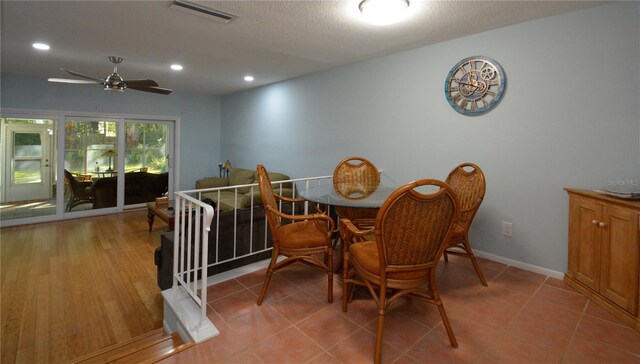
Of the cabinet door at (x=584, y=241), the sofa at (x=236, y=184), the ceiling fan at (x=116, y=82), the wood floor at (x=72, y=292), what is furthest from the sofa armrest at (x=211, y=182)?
the cabinet door at (x=584, y=241)

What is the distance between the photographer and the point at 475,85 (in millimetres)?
2945

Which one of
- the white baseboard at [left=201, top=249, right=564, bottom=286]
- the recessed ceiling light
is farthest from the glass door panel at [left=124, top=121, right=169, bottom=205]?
the white baseboard at [left=201, top=249, right=564, bottom=286]

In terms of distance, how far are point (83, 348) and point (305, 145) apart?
3.49 meters

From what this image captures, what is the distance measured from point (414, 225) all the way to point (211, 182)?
515cm

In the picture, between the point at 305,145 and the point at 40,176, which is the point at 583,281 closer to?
the point at 305,145

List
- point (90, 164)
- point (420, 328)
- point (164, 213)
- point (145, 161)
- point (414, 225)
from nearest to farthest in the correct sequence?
point (414, 225)
point (420, 328)
point (164, 213)
point (90, 164)
point (145, 161)

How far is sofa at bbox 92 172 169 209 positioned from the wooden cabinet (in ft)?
21.5

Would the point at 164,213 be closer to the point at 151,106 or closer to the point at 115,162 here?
the point at 115,162

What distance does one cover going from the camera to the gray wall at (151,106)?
488cm

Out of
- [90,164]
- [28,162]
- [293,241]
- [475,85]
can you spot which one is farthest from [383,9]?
[28,162]

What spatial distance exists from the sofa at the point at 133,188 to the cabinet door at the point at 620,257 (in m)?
6.72

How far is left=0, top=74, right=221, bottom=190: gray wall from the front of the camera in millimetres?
4875

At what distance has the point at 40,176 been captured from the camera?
5191mm

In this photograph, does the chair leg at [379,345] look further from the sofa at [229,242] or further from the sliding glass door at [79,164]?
the sliding glass door at [79,164]
